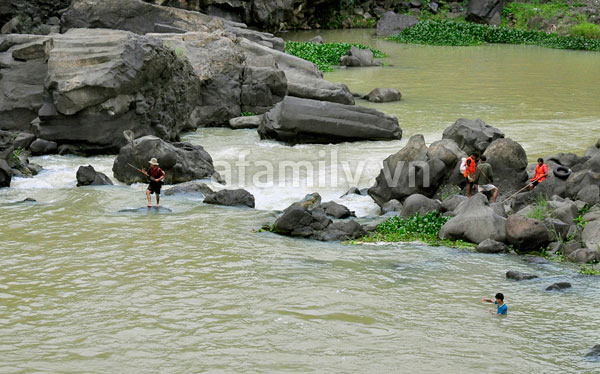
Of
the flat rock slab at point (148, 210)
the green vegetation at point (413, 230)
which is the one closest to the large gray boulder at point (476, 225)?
the green vegetation at point (413, 230)

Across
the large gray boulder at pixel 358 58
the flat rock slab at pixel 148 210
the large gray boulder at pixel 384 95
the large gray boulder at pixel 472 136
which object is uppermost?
the large gray boulder at pixel 358 58

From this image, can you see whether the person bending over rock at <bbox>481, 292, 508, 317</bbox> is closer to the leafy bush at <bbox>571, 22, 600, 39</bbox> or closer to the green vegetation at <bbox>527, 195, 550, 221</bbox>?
the green vegetation at <bbox>527, 195, 550, 221</bbox>

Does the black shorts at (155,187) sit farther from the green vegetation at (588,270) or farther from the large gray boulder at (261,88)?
the large gray boulder at (261,88)

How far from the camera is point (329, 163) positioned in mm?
20281

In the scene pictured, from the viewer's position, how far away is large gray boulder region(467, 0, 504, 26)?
55.2 metres

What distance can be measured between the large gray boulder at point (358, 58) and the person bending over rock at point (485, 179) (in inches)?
931

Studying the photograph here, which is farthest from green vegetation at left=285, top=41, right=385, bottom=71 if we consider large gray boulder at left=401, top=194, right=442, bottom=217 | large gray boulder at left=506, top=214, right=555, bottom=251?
large gray boulder at left=506, top=214, right=555, bottom=251

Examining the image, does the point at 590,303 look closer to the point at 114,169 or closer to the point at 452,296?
the point at 452,296

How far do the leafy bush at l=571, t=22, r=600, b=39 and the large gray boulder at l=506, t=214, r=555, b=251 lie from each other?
3912cm

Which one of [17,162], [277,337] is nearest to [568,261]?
[277,337]

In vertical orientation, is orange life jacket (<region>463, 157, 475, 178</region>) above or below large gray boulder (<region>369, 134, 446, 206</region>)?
above

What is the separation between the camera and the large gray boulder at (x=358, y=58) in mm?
39375

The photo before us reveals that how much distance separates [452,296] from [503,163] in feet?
20.7

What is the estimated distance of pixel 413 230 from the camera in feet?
48.2
